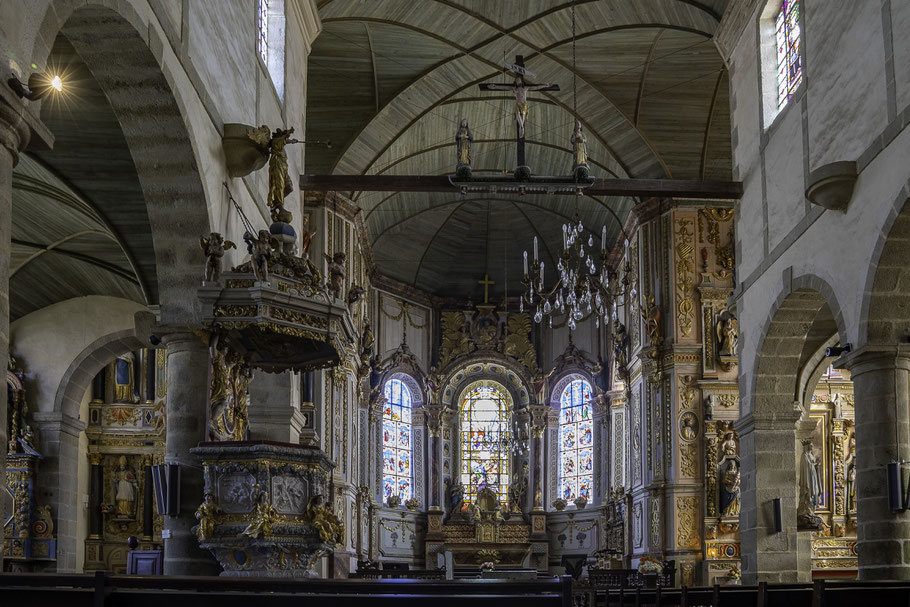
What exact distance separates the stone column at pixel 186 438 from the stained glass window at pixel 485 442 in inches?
836

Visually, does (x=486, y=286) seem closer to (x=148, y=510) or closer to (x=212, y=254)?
(x=148, y=510)

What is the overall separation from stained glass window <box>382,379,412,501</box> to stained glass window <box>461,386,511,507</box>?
170 centimetres

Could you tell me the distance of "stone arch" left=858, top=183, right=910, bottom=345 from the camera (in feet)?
39.6

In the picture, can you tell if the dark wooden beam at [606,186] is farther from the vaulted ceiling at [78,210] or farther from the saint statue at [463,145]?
the vaulted ceiling at [78,210]

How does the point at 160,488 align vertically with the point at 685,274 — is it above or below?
below

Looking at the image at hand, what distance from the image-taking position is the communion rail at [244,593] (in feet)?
14.6

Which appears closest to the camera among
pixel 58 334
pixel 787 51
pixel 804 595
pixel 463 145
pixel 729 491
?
pixel 804 595

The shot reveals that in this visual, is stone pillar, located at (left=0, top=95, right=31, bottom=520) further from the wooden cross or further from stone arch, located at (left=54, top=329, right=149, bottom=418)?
the wooden cross

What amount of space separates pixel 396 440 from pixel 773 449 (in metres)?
17.0

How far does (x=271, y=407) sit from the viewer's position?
16.9m

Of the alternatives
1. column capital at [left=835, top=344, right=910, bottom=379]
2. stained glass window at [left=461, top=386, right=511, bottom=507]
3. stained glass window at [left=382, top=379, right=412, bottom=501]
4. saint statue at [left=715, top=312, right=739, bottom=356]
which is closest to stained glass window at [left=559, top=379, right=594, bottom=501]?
stained glass window at [left=461, top=386, right=511, bottom=507]

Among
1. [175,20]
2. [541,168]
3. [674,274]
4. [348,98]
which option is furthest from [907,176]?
[541,168]

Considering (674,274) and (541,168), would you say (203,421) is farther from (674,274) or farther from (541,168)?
(541,168)

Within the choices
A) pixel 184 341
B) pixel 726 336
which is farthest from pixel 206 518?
pixel 726 336
